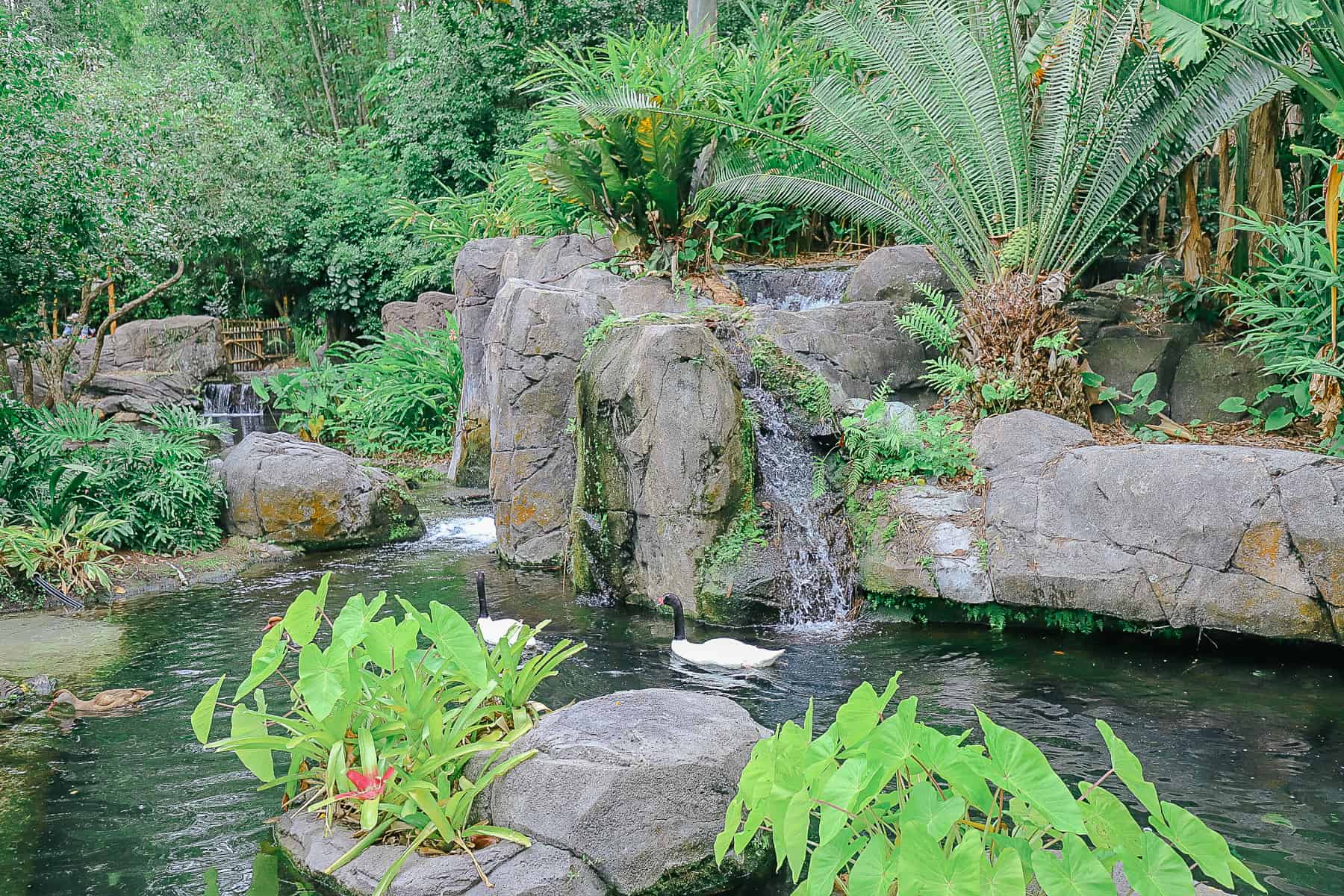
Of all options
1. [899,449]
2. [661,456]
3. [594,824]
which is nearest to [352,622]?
[594,824]

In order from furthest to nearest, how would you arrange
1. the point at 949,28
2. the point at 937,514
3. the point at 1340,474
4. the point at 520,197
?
1. the point at 520,197
2. the point at 949,28
3. the point at 937,514
4. the point at 1340,474

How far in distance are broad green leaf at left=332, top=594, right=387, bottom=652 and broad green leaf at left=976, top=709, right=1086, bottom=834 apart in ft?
6.47

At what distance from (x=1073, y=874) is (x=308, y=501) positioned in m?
8.44

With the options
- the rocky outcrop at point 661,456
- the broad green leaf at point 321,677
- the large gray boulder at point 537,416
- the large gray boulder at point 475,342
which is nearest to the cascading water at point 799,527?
the rocky outcrop at point 661,456

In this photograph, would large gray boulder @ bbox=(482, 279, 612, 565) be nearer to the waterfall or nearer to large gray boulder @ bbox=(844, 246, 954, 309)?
the waterfall

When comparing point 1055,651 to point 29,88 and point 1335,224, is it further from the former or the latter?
point 29,88

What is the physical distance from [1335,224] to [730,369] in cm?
386

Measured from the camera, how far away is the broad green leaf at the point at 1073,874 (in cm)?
223

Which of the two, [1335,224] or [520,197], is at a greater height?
[520,197]

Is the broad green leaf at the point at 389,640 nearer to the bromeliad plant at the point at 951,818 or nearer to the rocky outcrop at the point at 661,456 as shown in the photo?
the bromeliad plant at the point at 951,818

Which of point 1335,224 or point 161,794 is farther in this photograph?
point 1335,224

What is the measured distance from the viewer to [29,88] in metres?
8.32

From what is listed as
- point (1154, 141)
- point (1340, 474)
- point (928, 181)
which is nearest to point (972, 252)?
point (928, 181)

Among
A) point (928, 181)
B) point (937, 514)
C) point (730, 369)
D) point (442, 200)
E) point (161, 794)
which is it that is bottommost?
point (161, 794)
